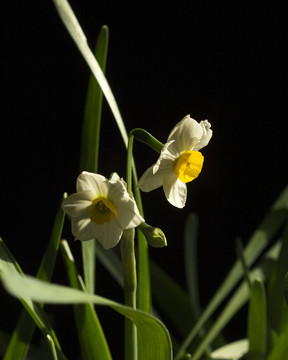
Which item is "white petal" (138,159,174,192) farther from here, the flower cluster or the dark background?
the dark background

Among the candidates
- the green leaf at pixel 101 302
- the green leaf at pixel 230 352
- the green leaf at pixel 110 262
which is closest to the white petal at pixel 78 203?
the green leaf at pixel 101 302

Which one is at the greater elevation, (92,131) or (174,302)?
(92,131)

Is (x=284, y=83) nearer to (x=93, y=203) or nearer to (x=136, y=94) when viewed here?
(x=136, y=94)

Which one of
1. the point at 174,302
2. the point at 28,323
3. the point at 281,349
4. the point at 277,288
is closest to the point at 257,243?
the point at 277,288

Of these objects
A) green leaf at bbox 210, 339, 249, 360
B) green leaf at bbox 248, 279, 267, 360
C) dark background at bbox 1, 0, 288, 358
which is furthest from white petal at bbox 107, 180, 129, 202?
dark background at bbox 1, 0, 288, 358

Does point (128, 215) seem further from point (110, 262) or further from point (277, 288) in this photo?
point (110, 262)

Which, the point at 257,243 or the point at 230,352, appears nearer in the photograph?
the point at 230,352
